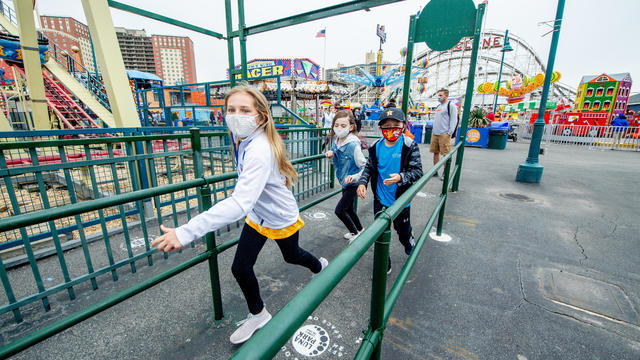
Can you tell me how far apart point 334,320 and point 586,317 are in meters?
2.09

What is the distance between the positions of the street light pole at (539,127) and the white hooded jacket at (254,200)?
6.37 meters

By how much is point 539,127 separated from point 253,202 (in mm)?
7062

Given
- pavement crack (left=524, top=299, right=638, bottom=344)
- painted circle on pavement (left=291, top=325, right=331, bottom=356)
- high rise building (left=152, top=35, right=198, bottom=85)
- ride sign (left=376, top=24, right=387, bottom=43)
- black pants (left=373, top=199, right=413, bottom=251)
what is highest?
high rise building (left=152, top=35, right=198, bottom=85)

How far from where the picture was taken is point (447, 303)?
243cm

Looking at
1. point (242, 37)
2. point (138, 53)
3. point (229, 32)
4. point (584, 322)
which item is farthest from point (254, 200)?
point (138, 53)

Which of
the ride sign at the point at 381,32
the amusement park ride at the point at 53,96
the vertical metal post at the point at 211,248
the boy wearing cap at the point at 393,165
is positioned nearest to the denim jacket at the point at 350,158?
the boy wearing cap at the point at 393,165

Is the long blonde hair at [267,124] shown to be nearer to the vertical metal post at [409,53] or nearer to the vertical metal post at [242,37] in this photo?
the vertical metal post at [409,53]

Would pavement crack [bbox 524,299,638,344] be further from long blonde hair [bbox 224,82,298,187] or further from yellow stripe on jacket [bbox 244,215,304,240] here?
long blonde hair [bbox 224,82,298,187]

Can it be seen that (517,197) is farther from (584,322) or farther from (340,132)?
(340,132)

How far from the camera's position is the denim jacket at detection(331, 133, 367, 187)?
126 inches

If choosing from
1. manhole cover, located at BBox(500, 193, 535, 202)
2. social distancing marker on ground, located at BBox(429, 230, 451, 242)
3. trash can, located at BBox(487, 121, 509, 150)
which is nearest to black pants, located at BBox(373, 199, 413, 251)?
social distancing marker on ground, located at BBox(429, 230, 451, 242)

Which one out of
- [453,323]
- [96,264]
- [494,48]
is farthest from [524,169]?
[494,48]

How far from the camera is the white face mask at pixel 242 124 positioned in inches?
65.4

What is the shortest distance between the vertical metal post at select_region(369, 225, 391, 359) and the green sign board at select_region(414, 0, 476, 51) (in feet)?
12.9
